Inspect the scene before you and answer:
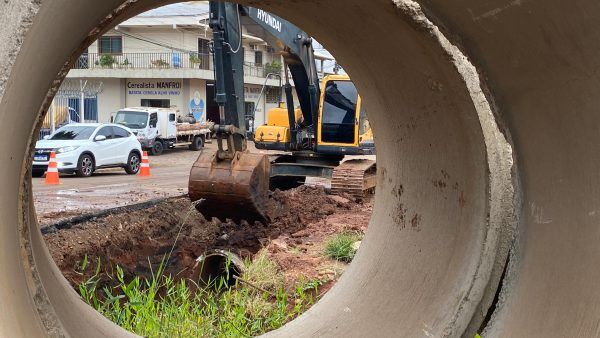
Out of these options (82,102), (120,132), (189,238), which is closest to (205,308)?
(189,238)

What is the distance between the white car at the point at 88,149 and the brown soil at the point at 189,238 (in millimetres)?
6873

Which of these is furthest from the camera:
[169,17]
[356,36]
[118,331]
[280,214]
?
[169,17]

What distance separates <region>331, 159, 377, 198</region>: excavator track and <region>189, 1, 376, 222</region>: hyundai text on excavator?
17 mm

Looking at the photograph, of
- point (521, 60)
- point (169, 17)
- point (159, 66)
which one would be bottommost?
point (521, 60)

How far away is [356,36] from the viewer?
11.7 feet

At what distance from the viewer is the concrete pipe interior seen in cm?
172

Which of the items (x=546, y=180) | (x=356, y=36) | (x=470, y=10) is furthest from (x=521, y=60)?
(x=356, y=36)

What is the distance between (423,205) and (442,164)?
0.30 m

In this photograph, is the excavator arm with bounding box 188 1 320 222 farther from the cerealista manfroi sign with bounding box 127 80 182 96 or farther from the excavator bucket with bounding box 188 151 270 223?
the cerealista manfroi sign with bounding box 127 80 182 96

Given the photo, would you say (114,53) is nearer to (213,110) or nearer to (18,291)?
(213,110)

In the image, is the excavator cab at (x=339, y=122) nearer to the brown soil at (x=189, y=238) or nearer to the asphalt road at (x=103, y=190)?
the brown soil at (x=189, y=238)

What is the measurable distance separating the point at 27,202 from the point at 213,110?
38783 millimetres

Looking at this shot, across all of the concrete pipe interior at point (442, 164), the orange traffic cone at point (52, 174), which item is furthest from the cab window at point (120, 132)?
the concrete pipe interior at point (442, 164)

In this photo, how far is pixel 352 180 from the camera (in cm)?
1141
